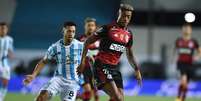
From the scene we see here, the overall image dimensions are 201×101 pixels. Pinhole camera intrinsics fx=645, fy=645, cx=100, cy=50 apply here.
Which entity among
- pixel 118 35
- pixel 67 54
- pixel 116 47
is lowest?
pixel 67 54

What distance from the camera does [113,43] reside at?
10328 millimetres

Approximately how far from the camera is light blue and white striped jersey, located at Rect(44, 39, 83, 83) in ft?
34.4

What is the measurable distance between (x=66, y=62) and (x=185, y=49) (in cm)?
685

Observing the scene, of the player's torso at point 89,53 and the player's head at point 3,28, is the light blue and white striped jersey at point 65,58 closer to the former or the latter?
the player's torso at point 89,53

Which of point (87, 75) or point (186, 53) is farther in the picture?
point (186, 53)

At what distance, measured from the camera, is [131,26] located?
25438 mm

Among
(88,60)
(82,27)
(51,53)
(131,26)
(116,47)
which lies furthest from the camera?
(131,26)

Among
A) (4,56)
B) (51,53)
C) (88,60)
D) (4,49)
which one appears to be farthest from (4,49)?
(51,53)

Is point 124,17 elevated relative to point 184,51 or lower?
elevated

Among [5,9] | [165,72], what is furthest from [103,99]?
[5,9]

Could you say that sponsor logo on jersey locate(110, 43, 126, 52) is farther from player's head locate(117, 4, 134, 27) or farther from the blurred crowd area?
the blurred crowd area

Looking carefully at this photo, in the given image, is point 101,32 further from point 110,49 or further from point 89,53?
point 89,53

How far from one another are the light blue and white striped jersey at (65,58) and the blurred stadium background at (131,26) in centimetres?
1010

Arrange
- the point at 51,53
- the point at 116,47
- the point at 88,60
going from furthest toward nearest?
the point at 88,60 < the point at 51,53 < the point at 116,47
